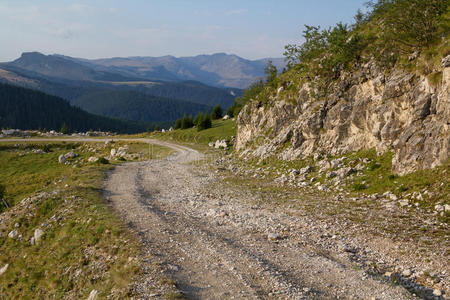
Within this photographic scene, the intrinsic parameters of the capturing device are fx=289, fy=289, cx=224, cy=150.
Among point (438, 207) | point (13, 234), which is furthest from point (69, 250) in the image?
point (438, 207)

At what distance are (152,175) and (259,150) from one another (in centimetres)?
1226

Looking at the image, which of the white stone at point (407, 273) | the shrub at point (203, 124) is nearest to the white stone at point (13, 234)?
the white stone at point (407, 273)

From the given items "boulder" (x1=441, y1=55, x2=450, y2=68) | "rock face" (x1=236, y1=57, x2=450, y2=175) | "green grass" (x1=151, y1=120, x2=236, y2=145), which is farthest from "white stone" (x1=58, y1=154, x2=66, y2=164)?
"boulder" (x1=441, y1=55, x2=450, y2=68)

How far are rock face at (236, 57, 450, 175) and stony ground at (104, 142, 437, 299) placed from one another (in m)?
7.91

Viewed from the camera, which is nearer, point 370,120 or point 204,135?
point 370,120

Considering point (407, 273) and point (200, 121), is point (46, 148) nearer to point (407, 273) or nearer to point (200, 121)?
point (200, 121)

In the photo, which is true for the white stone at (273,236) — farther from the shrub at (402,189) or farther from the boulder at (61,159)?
the boulder at (61,159)

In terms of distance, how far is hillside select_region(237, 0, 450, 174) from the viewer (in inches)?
669

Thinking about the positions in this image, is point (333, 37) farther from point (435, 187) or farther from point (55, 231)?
point (55, 231)

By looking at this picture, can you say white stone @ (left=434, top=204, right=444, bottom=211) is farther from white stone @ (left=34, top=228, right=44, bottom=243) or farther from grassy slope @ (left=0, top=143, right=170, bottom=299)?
white stone @ (left=34, top=228, right=44, bottom=243)

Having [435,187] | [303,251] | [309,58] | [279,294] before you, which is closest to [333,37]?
[309,58]

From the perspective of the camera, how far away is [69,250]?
15.0m

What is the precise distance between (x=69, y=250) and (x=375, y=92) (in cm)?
2315

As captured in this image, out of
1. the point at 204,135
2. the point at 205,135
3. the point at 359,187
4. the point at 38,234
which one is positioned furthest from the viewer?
the point at 204,135
